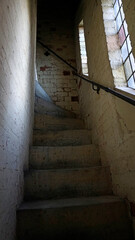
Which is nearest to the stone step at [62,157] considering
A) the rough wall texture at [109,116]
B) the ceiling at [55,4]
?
the rough wall texture at [109,116]

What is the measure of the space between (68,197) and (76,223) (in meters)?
0.33

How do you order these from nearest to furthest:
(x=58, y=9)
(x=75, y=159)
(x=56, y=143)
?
(x=75, y=159) < (x=56, y=143) < (x=58, y=9)

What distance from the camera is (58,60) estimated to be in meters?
4.61

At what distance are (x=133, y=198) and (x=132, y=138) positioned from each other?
508 mm

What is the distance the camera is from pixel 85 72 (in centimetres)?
352

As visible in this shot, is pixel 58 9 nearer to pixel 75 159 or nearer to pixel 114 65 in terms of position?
pixel 114 65

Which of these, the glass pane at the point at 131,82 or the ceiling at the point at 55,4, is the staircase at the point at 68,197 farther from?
the ceiling at the point at 55,4

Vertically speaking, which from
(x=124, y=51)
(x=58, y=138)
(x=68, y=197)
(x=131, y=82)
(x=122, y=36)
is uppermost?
(x=122, y=36)

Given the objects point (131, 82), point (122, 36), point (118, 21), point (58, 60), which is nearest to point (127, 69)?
point (131, 82)

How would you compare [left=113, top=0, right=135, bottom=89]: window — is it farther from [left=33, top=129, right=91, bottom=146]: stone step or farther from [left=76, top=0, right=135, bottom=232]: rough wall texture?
[left=33, top=129, right=91, bottom=146]: stone step

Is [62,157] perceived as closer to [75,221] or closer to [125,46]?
[75,221]

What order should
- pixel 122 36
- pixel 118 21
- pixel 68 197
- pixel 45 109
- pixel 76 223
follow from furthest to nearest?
pixel 45 109 → pixel 118 21 → pixel 122 36 → pixel 68 197 → pixel 76 223

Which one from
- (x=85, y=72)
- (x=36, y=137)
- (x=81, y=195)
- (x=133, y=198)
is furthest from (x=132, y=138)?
(x=85, y=72)

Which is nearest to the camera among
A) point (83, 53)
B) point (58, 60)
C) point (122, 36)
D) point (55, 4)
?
point (122, 36)
